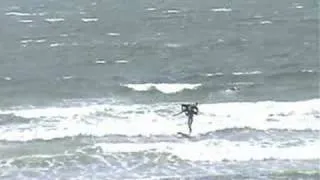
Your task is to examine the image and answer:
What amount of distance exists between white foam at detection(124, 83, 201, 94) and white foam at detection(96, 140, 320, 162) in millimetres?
6820

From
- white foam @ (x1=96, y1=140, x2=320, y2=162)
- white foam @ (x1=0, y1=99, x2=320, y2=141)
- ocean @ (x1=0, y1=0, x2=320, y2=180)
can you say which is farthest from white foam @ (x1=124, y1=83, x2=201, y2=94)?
white foam @ (x1=96, y1=140, x2=320, y2=162)

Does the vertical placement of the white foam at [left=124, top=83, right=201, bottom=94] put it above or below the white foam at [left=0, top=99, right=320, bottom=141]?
above

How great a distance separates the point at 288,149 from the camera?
21.0 metres

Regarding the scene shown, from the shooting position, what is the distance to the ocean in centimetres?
2053

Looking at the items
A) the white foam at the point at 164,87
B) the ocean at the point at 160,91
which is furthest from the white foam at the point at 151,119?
the white foam at the point at 164,87

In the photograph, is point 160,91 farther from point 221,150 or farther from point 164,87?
point 221,150

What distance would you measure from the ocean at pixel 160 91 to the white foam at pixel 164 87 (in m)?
0.07

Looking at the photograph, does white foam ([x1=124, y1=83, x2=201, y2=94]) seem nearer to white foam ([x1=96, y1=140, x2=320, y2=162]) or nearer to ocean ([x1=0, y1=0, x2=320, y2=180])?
ocean ([x1=0, y1=0, x2=320, y2=180])

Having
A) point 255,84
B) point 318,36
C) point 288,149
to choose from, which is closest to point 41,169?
point 288,149

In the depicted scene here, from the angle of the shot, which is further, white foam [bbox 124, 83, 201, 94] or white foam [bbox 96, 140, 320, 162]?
white foam [bbox 124, 83, 201, 94]

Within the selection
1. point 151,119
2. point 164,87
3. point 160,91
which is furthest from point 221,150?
point 164,87

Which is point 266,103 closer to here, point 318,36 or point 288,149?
point 288,149

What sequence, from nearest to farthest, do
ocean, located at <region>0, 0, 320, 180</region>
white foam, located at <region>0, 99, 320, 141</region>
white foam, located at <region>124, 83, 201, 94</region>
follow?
1. ocean, located at <region>0, 0, 320, 180</region>
2. white foam, located at <region>0, 99, 320, 141</region>
3. white foam, located at <region>124, 83, 201, 94</region>

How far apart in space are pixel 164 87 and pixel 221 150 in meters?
8.08
